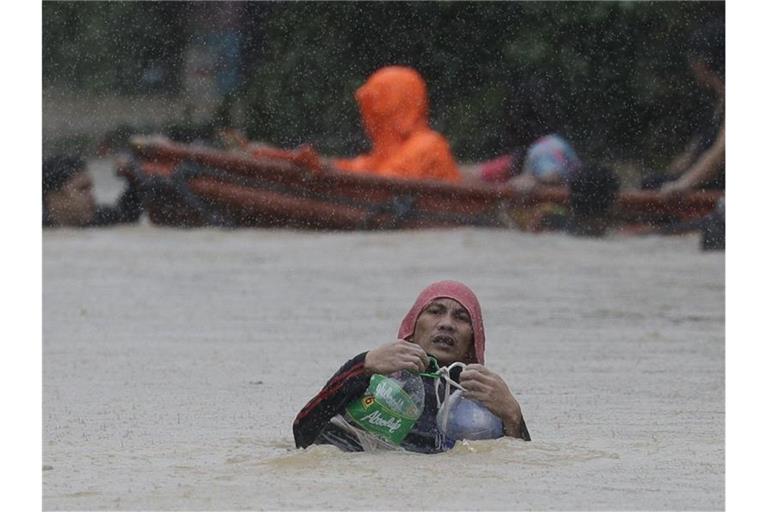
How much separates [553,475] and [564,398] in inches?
76.6

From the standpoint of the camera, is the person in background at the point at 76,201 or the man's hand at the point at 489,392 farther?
the person in background at the point at 76,201

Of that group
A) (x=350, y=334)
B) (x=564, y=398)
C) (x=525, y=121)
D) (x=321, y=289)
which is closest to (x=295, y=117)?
(x=525, y=121)

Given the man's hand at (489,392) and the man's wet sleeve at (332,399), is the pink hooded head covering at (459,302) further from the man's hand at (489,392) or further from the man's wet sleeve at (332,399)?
the man's wet sleeve at (332,399)

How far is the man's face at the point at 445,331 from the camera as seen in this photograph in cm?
677

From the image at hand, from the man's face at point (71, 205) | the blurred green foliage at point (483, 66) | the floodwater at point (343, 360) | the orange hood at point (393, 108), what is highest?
the blurred green foliage at point (483, 66)

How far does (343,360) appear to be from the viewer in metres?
9.70

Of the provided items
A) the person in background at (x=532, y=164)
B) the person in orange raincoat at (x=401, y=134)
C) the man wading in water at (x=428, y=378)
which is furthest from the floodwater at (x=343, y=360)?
the person in orange raincoat at (x=401, y=134)

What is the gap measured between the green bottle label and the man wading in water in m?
0.04

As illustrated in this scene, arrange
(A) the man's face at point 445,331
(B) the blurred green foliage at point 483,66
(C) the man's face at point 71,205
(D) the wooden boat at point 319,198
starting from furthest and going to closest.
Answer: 1. (B) the blurred green foliage at point 483,66
2. (C) the man's face at point 71,205
3. (D) the wooden boat at point 319,198
4. (A) the man's face at point 445,331

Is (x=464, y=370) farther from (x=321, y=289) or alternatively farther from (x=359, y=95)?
(x=359, y=95)

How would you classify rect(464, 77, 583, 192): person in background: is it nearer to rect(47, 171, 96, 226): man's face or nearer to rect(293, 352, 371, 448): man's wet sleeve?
rect(47, 171, 96, 226): man's face

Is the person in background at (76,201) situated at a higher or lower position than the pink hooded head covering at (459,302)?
higher

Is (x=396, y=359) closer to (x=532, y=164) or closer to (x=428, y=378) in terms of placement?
(x=428, y=378)

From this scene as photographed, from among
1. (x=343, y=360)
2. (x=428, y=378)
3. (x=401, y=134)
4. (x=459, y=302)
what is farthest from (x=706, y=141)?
(x=428, y=378)
